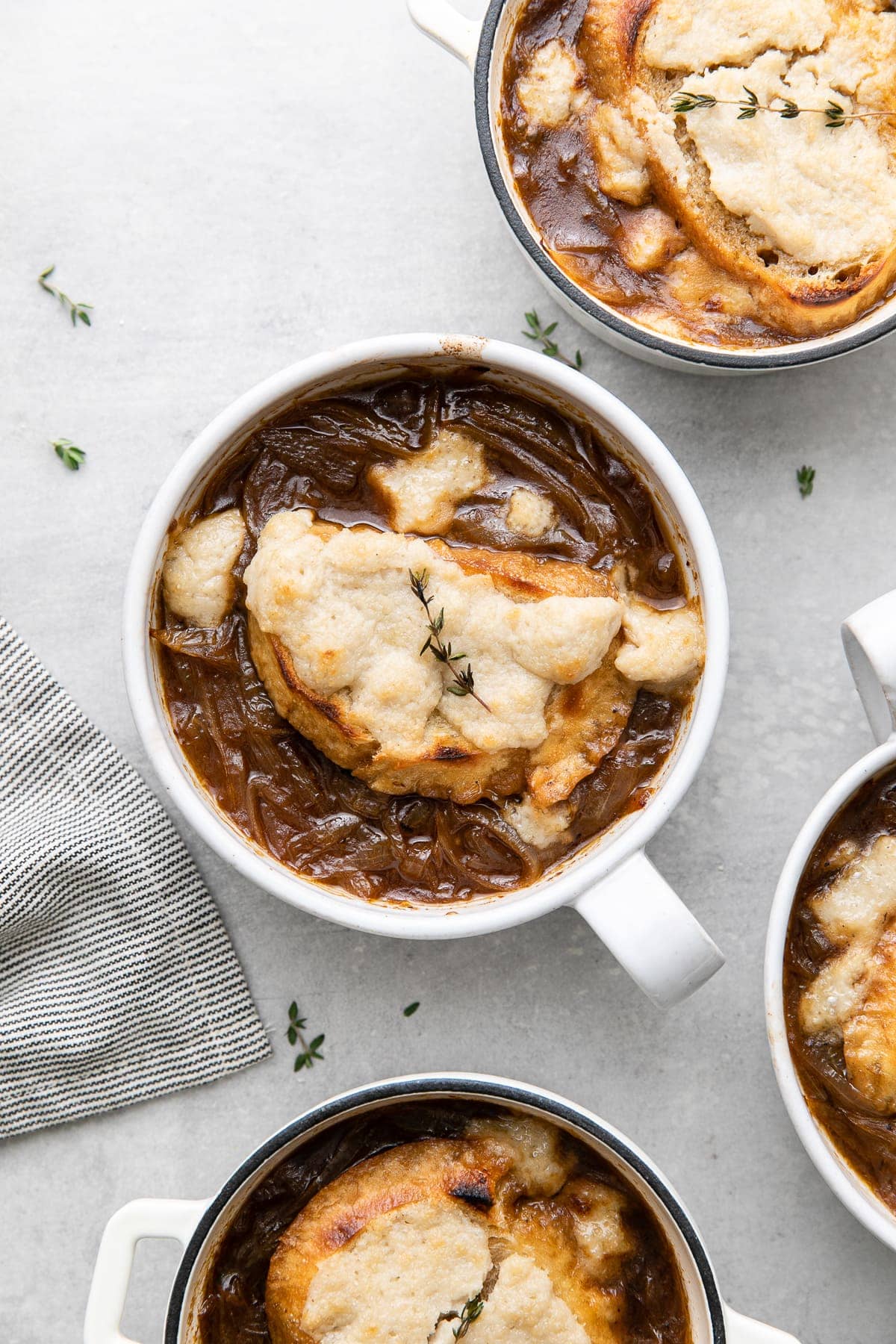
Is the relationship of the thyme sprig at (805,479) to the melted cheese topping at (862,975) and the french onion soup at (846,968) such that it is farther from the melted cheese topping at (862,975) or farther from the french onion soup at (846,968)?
the melted cheese topping at (862,975)

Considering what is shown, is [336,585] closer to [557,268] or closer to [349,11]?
[557,268]

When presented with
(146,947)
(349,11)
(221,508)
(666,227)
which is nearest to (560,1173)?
(146,947)

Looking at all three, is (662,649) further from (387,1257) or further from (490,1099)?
(387,1257)

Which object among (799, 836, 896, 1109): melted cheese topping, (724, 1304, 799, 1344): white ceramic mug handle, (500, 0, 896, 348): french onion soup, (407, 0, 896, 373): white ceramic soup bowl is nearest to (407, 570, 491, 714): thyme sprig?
(407, 0, 896, 373): white ceramic soup bowl

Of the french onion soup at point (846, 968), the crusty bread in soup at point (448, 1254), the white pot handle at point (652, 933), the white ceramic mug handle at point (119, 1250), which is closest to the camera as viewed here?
the white pot handle at point (652, 933)

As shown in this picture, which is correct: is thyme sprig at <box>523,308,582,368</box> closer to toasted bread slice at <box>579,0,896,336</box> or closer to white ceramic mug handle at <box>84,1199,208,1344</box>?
toasted bread slice at <box>579,0,896,336</box>

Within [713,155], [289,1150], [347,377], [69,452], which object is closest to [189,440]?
[69,452]

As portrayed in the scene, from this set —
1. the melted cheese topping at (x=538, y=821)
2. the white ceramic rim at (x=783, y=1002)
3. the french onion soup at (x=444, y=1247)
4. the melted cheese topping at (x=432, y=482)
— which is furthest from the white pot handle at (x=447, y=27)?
the french onion soup at (x=444, y=1247)
